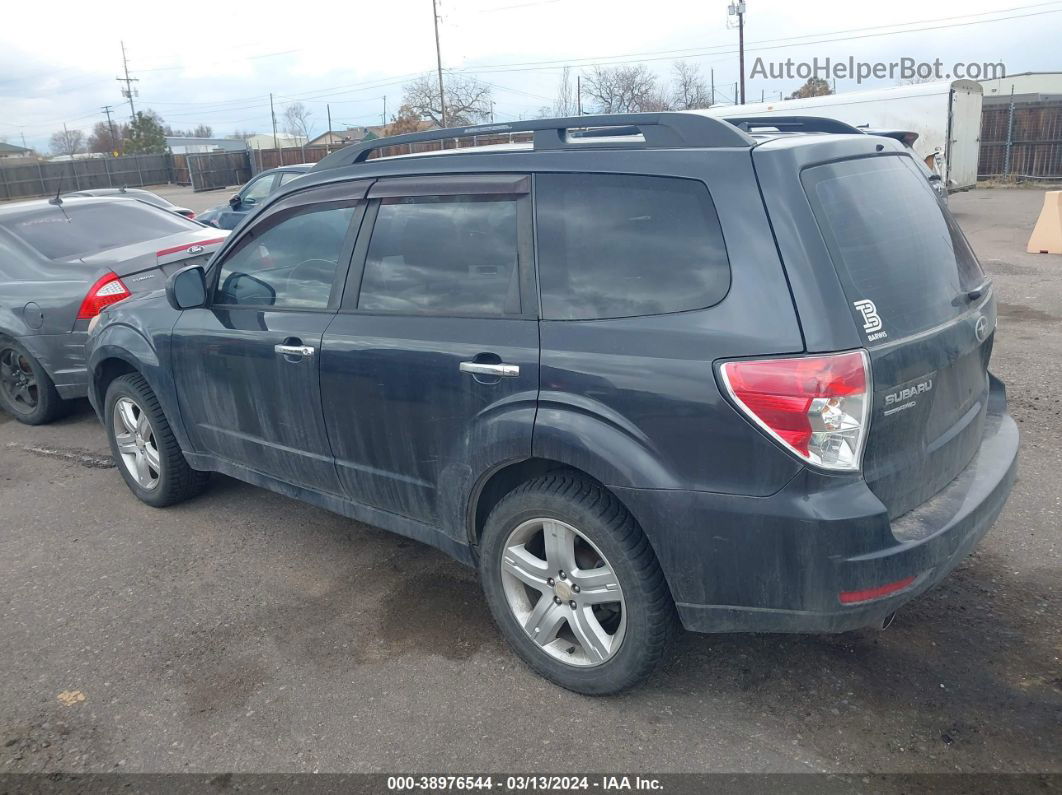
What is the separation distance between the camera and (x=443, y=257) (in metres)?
3.42

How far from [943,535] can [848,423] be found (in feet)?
1.81

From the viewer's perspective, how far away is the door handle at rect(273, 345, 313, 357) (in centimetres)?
379

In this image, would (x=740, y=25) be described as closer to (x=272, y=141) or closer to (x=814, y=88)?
(x=814, y=88)

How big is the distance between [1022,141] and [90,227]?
85.8 feet

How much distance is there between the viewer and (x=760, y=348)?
2568 millimetres

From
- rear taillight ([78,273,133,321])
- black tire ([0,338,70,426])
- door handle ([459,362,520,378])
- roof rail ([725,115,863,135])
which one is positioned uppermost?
roof rail ([725,115,863,135])

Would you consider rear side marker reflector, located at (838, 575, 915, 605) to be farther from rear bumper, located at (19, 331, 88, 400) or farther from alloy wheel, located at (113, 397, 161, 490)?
rear bumper, located at (19, 331, 88, 400)

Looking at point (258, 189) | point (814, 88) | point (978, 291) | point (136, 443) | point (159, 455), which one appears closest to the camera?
point (978, 291)

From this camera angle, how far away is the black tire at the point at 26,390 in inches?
267

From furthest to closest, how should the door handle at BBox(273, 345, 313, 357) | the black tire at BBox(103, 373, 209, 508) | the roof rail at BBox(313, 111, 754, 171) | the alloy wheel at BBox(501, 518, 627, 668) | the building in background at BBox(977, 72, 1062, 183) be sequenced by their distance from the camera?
the building in background at BBox(977, 72, 1062, 183), the black tire at BBox(103, 373, 209, 508), the door handle at BBox(273, 345, 313, 357), the alloy wheel at BBox(501, 518, 627, 668), the roof rail at BBox(313, 111, 754, 171)

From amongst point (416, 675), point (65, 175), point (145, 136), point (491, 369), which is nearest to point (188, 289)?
point (491, 369)

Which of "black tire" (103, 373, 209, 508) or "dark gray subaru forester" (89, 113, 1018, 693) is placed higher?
"dark gray subaru forester" (89, 113, 1018, 693)

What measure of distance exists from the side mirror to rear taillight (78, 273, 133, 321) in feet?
7.83

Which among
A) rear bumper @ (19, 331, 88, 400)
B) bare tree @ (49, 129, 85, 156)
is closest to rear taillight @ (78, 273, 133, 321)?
rear bumper @ (19, 331, 88, 400)
